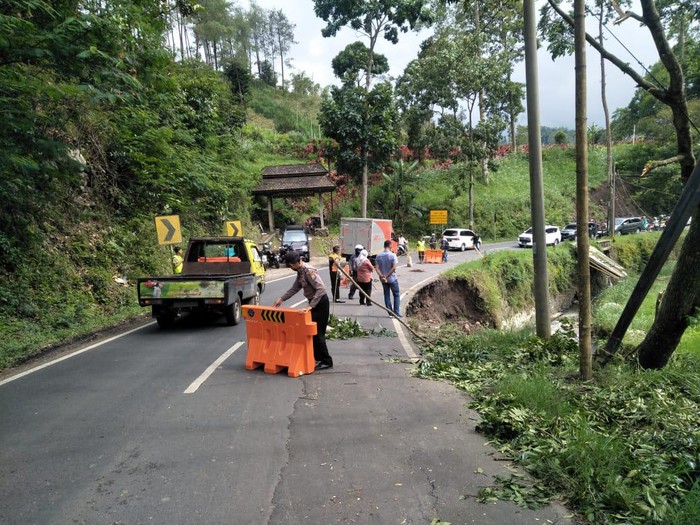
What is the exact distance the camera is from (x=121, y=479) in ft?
13.6

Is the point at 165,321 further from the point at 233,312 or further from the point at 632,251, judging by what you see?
the point at 632,251

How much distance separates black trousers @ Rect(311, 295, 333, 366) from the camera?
24.7 ft

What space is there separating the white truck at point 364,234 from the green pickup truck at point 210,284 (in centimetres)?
1353

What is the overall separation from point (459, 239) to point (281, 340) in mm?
32955

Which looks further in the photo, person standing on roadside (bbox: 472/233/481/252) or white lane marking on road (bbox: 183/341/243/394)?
person standing on roadside (bbox: 472/233/481/252)

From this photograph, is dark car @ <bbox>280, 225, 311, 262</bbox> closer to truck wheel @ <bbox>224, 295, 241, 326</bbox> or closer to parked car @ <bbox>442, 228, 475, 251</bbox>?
parked car @ <bbox>442, 228, 475, 251</bbox>

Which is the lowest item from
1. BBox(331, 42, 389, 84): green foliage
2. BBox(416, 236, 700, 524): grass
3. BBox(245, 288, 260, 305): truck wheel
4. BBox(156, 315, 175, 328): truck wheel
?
BBox(416, 236, 700, 524): grass

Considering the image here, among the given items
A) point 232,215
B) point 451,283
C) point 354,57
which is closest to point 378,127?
point 354,57

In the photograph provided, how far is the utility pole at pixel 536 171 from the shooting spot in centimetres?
854

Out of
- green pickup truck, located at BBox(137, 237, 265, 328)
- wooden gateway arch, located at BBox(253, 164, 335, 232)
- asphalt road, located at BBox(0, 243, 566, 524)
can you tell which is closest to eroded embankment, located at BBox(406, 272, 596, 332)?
green pickup truck, located at BBox(137, 237, 265, 328)

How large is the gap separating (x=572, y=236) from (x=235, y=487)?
1686 inches

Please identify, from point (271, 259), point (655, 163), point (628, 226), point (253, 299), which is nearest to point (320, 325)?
point (655, 163)

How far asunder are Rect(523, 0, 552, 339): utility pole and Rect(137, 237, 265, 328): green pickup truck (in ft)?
20.2

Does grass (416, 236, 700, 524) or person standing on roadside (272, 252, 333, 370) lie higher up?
person standing on roadside (272, 252, 333, 370)
